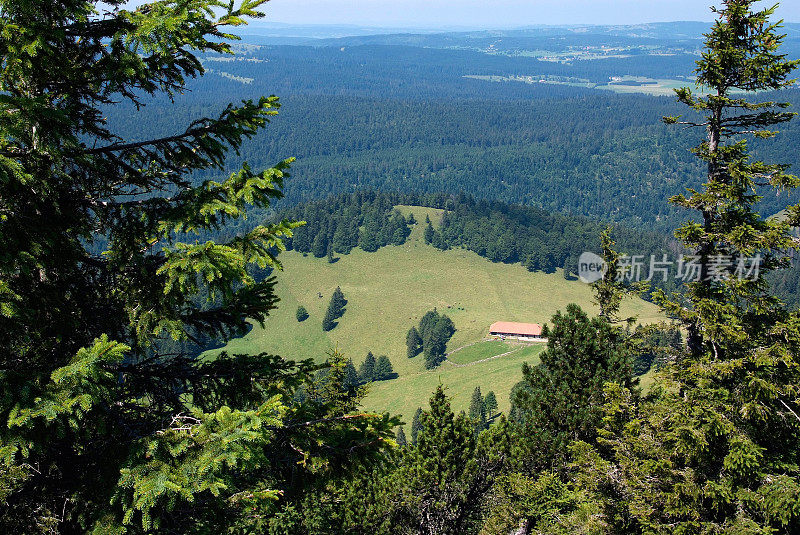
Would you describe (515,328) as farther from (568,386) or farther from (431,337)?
(568,386)

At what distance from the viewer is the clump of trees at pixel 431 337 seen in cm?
12900

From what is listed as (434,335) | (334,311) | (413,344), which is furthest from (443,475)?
(334,311)

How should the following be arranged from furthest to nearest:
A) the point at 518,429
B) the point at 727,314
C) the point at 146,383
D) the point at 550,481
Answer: the point at 518,429, the point at 550,481, the point at 727,314, the point at 146,383

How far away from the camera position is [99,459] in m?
7.42

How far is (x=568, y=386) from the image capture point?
852 inches

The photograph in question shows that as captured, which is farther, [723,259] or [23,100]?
[723,259]

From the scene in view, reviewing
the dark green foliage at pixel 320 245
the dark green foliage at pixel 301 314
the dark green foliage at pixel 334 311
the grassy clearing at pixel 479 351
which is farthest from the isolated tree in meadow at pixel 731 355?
the dark green foliage at pixel 320 245

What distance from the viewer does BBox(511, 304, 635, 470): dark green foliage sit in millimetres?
21234

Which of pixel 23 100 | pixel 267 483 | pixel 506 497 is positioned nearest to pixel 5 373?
pixel 23 100

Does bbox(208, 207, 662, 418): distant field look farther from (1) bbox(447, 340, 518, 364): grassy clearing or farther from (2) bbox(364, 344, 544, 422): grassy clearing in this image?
(1) bbox(447, 340, 518, 364): grassy clearing

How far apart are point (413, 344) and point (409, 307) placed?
22.0m

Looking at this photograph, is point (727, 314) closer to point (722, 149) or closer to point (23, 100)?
point (722, 149)

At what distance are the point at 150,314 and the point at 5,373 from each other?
76.7 inches

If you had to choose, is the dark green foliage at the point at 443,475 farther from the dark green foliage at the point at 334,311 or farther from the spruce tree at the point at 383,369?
the dark green foliage at the point at 334,311
